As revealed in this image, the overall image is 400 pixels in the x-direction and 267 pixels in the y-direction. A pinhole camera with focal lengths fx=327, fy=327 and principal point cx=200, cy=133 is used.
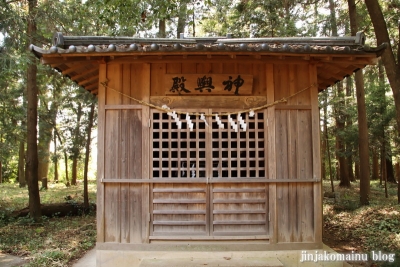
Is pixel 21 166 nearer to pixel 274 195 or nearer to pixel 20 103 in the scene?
pixel 20 103

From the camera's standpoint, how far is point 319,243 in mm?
6230

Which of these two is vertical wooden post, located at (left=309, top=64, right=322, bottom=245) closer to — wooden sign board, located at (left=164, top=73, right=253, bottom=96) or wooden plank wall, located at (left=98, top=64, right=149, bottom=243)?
wooden sign board, located at (left=164, top=73, right=253, bottom=96)

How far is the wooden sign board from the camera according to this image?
249 inches

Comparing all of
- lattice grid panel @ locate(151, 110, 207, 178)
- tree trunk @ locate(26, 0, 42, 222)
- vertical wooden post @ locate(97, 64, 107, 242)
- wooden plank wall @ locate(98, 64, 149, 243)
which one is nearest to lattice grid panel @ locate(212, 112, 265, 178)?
lattice grid panel @ locate(151, 110, 207, 178)

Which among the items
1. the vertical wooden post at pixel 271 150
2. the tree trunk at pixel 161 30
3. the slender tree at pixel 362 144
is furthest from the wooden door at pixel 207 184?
the tree trunk at pixel 161 30

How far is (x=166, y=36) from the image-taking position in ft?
52.3

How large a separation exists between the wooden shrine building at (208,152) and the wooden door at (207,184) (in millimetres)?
19

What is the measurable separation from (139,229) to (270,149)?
2.93 m

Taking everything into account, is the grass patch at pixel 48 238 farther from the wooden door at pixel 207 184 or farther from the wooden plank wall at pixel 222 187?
the wooden door at pixel 207 184

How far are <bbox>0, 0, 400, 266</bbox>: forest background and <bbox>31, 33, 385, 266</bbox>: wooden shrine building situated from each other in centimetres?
276

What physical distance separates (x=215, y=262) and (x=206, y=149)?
2052 mm

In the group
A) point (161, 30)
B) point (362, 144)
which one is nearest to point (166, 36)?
point (161, 30)

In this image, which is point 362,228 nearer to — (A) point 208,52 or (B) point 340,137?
(A) point 208,52

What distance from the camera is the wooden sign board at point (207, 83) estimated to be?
6332 mm
